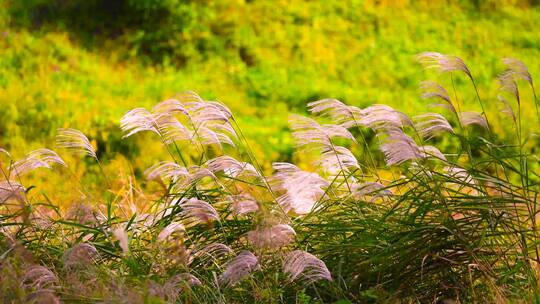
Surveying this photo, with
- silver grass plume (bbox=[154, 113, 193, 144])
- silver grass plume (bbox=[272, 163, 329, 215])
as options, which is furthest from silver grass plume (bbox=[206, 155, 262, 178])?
silver grass plume (bbox=[154, 113, 193, 144])

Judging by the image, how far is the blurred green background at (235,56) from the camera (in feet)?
33.6

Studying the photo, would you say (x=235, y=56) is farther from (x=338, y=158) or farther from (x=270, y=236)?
(x=270, y=236)

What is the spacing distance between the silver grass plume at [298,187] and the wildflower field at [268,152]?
1 centimetres

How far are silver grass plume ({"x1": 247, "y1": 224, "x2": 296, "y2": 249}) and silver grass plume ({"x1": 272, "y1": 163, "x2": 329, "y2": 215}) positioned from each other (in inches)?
9.2

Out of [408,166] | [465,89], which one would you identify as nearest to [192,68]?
[465,89]

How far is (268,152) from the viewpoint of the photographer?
10.1 metres

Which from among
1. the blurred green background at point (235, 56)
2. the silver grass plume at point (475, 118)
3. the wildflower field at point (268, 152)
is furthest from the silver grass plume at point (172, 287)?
the blurred green background at point (235, 56)

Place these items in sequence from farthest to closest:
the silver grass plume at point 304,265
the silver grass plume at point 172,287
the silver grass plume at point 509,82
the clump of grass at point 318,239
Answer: the silver grass plume at point 509,82, the clump of grass at point 318,239, the silver grass plume at point 304,265, the silver grass plume at point 172,287

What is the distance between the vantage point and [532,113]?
11.9m

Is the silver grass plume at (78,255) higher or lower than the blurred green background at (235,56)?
higher

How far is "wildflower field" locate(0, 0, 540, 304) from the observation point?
382 cm

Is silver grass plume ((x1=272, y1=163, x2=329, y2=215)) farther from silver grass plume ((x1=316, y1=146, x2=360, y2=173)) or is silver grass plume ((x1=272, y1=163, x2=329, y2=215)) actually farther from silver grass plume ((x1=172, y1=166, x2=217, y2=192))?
silver grass plume ((x1=172, y1=166, x2=217, y2=192))

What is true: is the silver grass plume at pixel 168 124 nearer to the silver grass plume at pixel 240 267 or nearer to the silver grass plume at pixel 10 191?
the silver grass plume at pixel 10 191

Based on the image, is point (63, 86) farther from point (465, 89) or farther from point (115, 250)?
point (115, 250)
